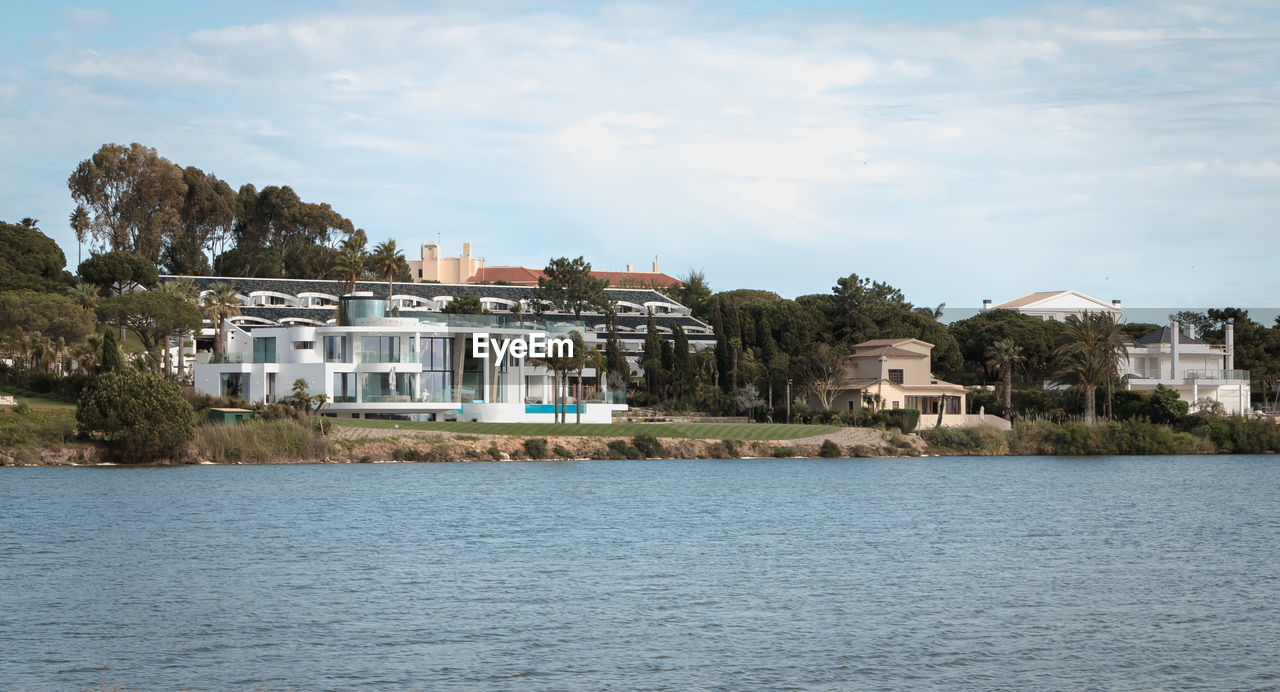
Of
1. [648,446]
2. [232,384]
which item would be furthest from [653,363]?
[232,384]

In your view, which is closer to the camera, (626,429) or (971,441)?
(626,429)

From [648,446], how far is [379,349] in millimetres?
16430

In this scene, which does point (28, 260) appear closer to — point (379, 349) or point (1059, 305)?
point (379, 349)

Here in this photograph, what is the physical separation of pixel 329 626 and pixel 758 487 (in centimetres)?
3112

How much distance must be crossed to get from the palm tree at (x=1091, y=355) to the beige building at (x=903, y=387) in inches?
205

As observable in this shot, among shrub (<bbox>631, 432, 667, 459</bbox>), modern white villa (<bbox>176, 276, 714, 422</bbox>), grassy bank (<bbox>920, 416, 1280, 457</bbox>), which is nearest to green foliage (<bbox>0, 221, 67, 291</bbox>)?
modern white villa (<bbox>176, 276, 714, 422</bbox>)

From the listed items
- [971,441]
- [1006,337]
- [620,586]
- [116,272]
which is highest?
[116,272]

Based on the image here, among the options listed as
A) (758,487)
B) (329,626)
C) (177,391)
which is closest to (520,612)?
(329,626)

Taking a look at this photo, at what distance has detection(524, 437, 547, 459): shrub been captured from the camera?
62219 mm

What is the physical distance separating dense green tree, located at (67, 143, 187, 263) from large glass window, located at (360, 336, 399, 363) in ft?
159

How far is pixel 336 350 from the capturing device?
71.1m

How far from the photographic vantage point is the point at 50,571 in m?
27.1

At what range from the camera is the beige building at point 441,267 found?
144 m

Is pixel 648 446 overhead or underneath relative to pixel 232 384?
underneath
